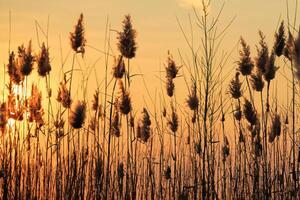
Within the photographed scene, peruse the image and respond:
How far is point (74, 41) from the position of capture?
4172 mm

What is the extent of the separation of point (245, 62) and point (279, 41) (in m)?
0.67

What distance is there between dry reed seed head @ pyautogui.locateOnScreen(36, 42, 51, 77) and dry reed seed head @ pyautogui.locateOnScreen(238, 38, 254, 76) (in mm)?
1788

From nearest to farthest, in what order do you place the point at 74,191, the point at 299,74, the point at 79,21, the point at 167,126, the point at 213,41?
the point at 299,74 → the point at 213,41 → the point at 74,191 → the point at 79,21 → the point at 167,126

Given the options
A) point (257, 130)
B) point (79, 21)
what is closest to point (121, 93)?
point (79, 21)

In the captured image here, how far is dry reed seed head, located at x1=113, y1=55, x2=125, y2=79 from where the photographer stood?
412cm

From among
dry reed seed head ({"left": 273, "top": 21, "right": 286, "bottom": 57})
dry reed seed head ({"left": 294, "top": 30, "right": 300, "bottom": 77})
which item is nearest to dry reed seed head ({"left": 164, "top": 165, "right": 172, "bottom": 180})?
dry reed seed head ({"left": 273, "top": 21, "right": 286, "bottom": 57})

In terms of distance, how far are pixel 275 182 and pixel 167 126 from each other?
140 centimetres

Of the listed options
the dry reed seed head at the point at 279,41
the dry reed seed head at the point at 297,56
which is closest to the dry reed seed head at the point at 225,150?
the dry reed seed head at the point at 279,41

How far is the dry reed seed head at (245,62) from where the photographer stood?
15.3 ft

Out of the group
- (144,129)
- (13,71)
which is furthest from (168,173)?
(13,71)

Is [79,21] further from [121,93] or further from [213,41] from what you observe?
[213,41]

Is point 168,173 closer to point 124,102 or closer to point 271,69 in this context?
point 124,102

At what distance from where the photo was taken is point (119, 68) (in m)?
4.14

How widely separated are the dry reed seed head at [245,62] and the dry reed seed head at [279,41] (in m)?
0.59
